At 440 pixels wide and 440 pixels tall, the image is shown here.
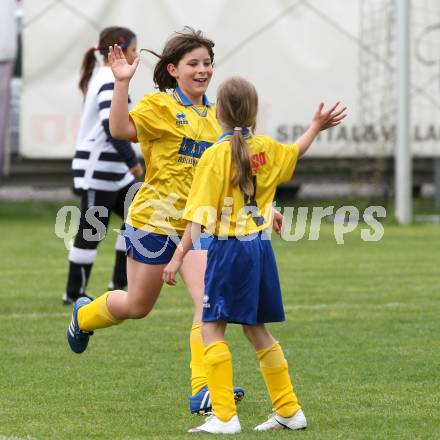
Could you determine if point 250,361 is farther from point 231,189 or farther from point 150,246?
point 231,189

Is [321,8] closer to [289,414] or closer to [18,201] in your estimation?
[18,201]

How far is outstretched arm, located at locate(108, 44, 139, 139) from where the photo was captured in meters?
5.63

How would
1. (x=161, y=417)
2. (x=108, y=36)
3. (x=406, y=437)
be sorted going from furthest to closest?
1. (x=108, y=36)
2. (x=161, y=417)
3. (x=406, y=437)

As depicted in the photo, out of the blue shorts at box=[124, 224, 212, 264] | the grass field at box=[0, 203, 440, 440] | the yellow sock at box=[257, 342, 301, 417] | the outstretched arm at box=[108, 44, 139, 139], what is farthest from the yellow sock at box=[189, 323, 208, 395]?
the outstretched arm at box=[108, 44, 139, 139]

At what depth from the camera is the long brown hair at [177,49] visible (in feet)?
19.6


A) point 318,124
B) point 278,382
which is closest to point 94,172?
point 318,124

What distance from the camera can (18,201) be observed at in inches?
810

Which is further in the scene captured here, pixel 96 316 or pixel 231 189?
pixel 96 316

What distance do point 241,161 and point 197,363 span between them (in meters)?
1.21

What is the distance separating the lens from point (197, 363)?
5.93m

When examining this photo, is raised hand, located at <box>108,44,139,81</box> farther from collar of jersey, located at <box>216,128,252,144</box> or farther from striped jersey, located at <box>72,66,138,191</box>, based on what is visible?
striped jersey, located at <box>72,66,138,191</box>

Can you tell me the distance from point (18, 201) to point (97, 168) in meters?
11.5

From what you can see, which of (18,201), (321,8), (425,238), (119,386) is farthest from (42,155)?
(119,386)

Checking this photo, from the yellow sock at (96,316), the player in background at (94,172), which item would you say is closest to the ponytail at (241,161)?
the yellow sock at (96,316)
